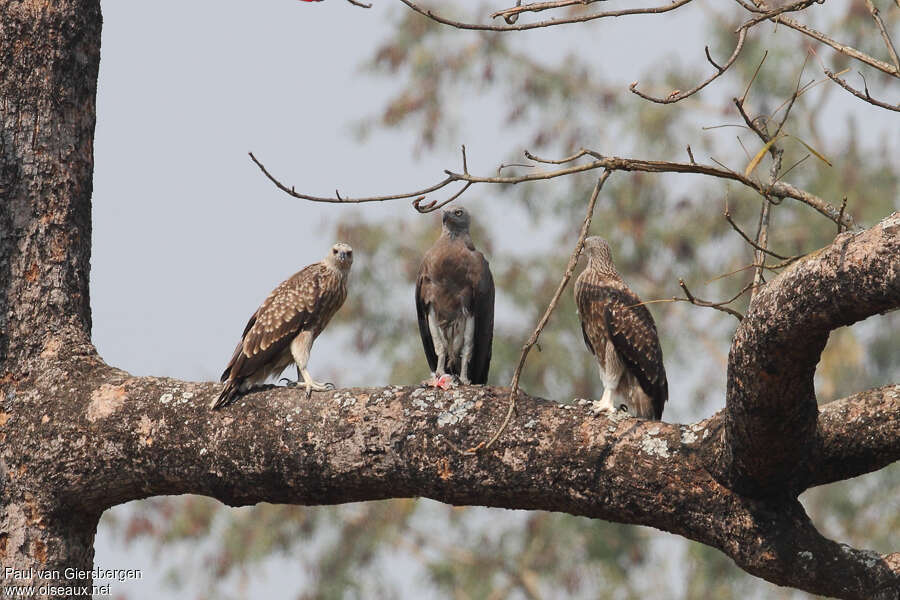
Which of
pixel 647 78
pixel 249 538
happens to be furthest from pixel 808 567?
pixel 647 78

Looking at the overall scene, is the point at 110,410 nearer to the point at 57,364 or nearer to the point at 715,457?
the point at 57,364

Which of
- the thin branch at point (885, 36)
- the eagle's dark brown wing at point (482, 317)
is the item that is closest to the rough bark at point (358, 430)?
the thin branch at point (885, 36)

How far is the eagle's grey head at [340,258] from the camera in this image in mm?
6828

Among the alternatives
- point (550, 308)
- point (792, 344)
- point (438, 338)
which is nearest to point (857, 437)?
point (792, 344)

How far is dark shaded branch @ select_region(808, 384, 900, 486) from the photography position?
150 inches

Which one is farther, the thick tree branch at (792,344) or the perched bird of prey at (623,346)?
the perched bird of prey at (623,346)

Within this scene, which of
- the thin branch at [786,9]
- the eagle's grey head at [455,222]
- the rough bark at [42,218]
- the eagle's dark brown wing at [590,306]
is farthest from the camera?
the eagle's grey head at [455,222]

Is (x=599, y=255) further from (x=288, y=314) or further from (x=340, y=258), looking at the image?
(x=288, y=314)

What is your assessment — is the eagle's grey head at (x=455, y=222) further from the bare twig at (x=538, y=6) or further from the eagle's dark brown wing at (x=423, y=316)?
the bare twig at (x=538, y=6)

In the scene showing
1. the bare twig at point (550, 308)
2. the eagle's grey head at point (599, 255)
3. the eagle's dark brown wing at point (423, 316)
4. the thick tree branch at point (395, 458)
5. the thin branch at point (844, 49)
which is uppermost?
the eagle's grey head at point (599, 255)

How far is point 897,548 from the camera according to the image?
13.9 meters

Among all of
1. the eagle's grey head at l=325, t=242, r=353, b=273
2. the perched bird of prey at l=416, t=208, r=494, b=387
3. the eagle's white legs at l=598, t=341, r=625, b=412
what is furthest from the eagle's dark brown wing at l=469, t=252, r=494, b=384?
the eagle's white legs at l=598, t=341, r=625, b=412

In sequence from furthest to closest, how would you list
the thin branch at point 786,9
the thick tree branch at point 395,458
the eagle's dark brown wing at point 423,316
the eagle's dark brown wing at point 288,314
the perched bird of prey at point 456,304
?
1. the eagle's dark brown wing at point 423,316
2. the perched bird of prey at point 456,304
3. the eagle's dark brown wing at point 288,314
4. the thick tree branch at point 395,458
5. the thin branch at point 786,9

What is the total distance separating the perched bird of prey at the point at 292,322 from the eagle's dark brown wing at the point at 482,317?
2.81ft
